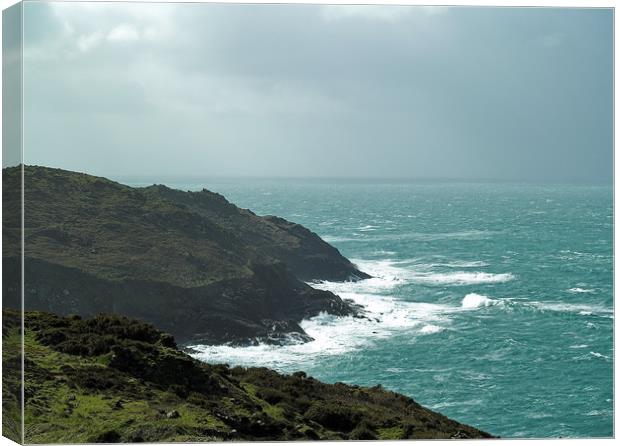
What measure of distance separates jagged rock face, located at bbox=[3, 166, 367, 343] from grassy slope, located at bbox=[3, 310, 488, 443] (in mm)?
5573

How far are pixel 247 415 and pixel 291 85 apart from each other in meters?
7.75

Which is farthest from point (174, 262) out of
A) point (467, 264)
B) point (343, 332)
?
point (467, 264)

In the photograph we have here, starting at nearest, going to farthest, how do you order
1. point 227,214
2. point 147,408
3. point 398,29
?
point 147,408, point 398,29, point 227,214

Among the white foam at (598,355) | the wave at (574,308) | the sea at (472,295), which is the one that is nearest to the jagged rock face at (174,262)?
the sea at (472,295)

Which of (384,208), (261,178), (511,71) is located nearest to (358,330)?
(384,208)

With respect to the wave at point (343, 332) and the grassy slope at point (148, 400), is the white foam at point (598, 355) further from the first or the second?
the wave at point (343, 332)

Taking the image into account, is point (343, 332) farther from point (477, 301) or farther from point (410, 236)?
point (477, 301)

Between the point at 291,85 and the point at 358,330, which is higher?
the point at 291,85

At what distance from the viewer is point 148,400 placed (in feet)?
42.8

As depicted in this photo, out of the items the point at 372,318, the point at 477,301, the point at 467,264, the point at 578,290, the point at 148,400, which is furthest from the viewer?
the point at 372,318

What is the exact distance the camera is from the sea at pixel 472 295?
15.6 m

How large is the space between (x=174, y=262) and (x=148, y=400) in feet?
36.1

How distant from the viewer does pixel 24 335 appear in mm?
13664

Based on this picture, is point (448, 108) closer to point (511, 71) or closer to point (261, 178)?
point (511, 71)
